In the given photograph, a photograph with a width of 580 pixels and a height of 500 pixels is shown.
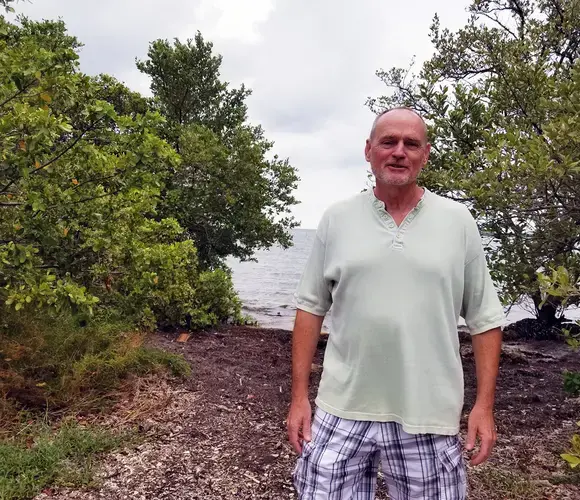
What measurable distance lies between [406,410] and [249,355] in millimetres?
6602

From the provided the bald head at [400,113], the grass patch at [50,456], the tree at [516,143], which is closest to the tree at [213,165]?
the tree at [516,143]

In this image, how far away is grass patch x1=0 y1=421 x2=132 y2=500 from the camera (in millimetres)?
3924

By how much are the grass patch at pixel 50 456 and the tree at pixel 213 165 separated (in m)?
8.27

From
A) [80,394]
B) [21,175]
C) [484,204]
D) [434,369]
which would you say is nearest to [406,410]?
[434,369]

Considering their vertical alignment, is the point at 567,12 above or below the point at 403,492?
above

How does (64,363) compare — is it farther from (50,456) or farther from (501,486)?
(501,486)

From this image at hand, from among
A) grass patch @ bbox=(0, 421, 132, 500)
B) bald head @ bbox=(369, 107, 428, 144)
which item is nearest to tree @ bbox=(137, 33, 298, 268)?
grass patch @ bbox=(0, 421, 132, 500)

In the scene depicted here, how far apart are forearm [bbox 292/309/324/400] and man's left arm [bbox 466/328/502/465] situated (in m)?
0.76

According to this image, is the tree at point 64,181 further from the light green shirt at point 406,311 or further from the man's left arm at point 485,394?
the man's left arm at point 485,394

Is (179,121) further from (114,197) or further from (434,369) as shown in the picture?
(434,369)

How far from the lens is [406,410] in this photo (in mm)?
2197

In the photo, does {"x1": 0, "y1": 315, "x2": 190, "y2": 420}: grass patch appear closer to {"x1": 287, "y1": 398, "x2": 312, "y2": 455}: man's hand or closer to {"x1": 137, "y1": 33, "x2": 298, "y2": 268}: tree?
{"x1": 287, "y1": 398, "x2": 312, "y2": 455}: man's hand

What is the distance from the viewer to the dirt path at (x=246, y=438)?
4090mm

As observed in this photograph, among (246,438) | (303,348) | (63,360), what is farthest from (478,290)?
(63,360)
